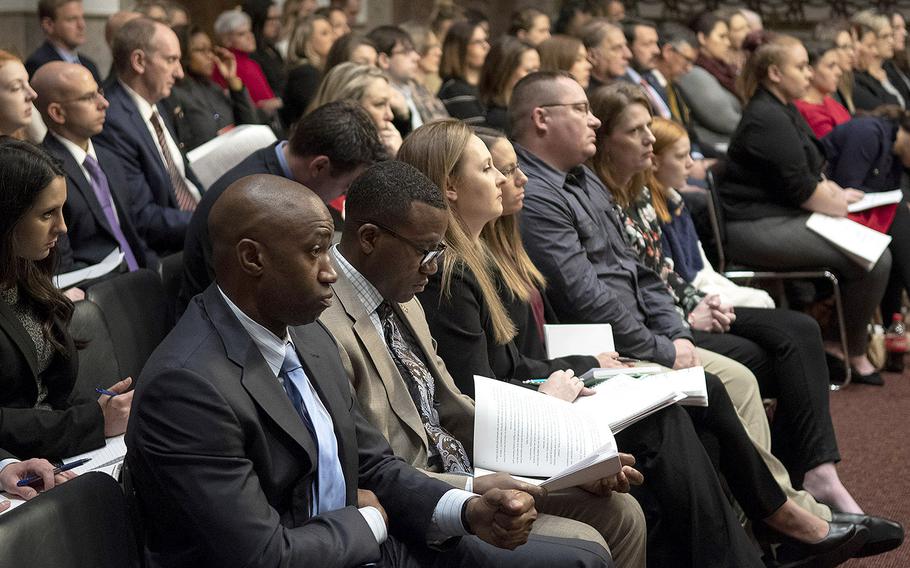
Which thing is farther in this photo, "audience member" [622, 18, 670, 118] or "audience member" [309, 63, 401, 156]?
"audience member" [622, 18, 670, 118]

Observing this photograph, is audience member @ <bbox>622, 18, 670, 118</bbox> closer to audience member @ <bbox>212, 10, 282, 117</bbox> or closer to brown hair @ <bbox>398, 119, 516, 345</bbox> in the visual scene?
audience member @ <bbox>212, 10, 282, 117</bbox>

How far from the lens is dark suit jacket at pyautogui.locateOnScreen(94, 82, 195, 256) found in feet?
13.4

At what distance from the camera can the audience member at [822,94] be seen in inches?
245

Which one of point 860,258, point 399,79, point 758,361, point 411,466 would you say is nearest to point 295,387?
point 411,466

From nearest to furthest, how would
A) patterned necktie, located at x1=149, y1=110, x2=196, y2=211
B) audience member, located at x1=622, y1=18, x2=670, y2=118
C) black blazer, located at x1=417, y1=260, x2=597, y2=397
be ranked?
1. black blazer, located at x1=417, y1=260, x2=597, y2=397
2. patterned necktie, located at x1=149, y1=110, x2=196, y2=211
3. audience member, located at x1=622, y1=18, x2=670, y2=118

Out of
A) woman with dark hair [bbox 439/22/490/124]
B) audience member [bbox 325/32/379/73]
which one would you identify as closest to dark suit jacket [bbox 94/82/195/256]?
audience member [bbox 325/32/379/73]

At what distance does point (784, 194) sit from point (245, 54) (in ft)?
11.0

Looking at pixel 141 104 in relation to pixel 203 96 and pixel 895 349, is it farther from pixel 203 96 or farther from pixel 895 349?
pixel 895 349

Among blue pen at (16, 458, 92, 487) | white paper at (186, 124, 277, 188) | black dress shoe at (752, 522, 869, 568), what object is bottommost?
black dress shoe at (752, 522, 869, 568)

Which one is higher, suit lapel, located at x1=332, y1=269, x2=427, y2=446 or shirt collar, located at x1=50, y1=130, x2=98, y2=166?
suit lapel, located at x1=332, y1=269, x2=427, y2=446

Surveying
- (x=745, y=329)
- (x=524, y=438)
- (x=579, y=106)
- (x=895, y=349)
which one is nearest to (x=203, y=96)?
(x=579, y=106)

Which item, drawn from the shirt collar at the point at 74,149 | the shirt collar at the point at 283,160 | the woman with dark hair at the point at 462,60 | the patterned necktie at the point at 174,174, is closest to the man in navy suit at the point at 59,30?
the patterned necktie at the point at 174,174

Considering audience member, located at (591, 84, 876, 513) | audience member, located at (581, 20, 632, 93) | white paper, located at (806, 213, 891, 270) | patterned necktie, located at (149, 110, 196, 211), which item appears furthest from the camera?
audience member, located at (581, 20, 632, 93)

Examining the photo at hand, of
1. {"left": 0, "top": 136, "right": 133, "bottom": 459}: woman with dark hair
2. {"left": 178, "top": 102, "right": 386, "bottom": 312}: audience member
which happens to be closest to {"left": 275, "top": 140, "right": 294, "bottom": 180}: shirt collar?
{"left": 178, "top": 102, "right": 386, "bottom": 312}: audience member
